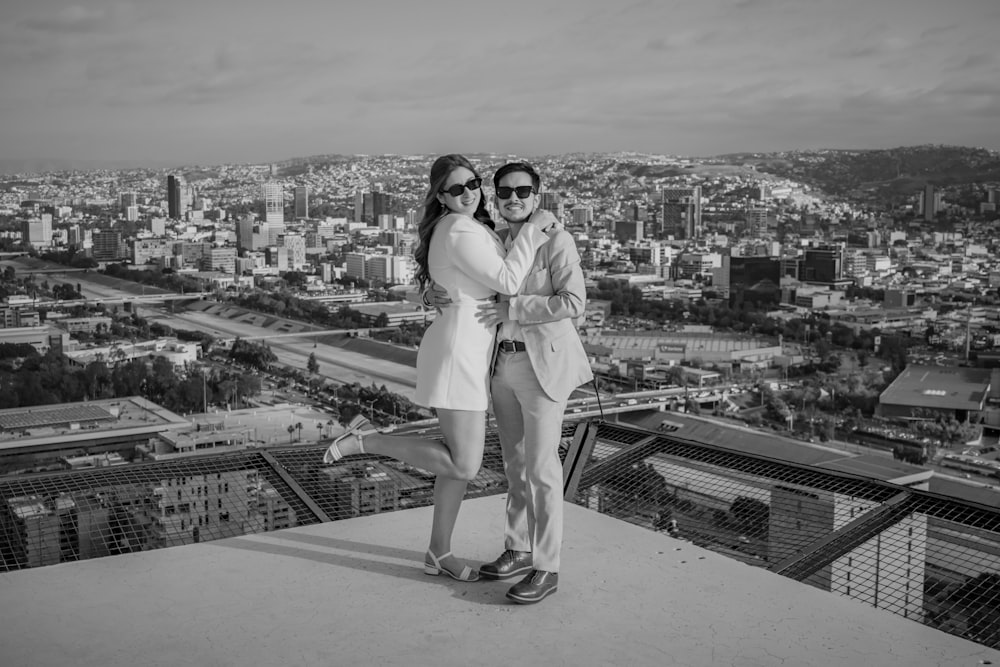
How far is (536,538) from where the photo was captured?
4.18 feet

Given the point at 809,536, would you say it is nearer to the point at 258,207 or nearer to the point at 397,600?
the point at 397,600

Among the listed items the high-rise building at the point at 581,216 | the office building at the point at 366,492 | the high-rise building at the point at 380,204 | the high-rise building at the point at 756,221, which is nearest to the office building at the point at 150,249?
the high-rise building at the point at 380,204

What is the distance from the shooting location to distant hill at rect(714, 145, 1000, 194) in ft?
87.4

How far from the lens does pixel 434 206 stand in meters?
1.29

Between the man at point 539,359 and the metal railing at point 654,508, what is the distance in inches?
13.4

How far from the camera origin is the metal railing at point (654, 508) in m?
1.48

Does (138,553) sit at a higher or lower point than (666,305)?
higher

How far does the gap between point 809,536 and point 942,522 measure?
18cm

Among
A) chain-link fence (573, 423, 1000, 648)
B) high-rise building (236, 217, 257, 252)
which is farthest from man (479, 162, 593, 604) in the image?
high-rise building (236, 217, 257, 252)

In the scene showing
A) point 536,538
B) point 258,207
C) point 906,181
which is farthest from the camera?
point 906,181

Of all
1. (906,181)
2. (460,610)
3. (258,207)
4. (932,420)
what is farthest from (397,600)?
(906,181)

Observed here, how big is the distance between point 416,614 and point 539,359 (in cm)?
32

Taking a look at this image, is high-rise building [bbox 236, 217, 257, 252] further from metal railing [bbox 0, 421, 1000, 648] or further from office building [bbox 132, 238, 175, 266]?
metal railing [bbox 0, 421, 1000, 648]

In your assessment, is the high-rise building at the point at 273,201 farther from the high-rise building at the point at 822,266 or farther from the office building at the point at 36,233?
the high-rise building at the point at 822,266
